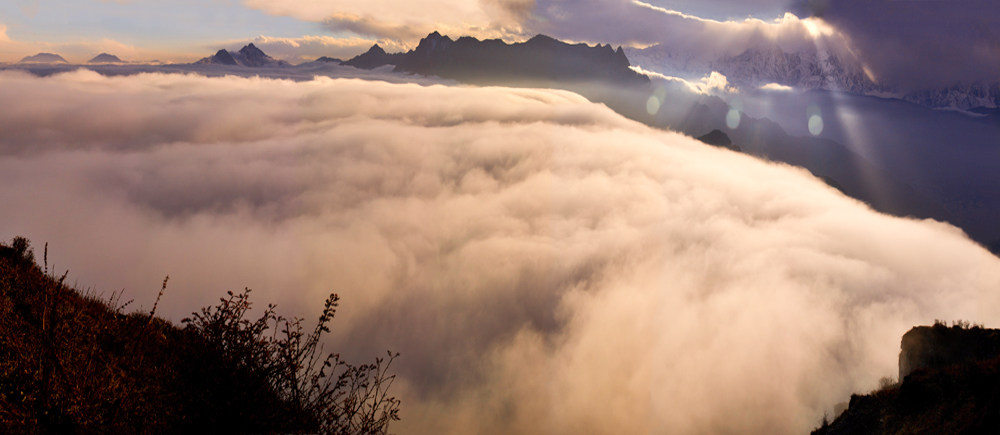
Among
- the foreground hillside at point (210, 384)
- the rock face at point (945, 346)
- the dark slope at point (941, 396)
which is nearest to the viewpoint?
the foreground hillside at point (210, 384)

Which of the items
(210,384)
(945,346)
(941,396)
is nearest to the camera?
(210,384)

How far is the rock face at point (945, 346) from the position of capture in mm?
18156

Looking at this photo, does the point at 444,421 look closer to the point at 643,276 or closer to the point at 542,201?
the point at 643,276

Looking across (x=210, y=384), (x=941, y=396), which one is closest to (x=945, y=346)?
(x=941, y=396)

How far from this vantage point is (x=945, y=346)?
20625mm

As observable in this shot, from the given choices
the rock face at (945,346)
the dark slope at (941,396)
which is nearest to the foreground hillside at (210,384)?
the dark slope at (941,396)

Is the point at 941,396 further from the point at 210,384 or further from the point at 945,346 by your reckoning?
the point at 210,384

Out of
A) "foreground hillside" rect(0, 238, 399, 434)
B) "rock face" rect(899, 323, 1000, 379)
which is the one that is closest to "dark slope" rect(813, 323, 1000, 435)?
"rock face" rect(899, 323, 1000, 379)

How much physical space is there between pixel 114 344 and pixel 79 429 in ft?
18.0

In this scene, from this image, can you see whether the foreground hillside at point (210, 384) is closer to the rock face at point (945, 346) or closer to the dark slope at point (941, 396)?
the dark slope at point (941, 396)

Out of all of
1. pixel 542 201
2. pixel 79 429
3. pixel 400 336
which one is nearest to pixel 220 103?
pixel 542 201

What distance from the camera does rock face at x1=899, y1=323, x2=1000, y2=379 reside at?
18.2 meters

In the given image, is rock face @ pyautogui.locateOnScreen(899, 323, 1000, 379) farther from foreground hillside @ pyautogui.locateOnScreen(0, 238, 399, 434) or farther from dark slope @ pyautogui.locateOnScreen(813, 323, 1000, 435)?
foreground hillside @ pyautogui.locateOnScreen(0, 238, 399, 434)

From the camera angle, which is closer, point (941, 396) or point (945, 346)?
point (941, 396)
